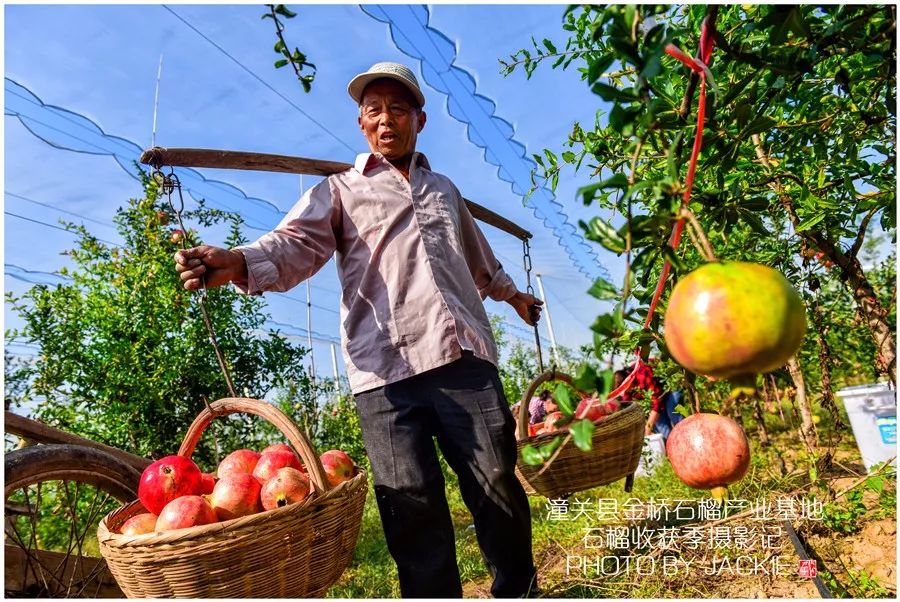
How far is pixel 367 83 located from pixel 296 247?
60 centimetres

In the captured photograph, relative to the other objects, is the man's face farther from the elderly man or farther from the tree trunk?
the tree trunk

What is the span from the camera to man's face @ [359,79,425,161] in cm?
200

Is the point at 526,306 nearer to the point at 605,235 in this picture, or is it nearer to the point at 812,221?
the point at 812,221

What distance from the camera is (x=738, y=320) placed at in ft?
1.93

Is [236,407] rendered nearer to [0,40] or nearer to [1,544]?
[1,544]

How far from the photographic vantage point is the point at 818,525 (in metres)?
2.65

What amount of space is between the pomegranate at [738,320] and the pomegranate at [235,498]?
1.28 meters

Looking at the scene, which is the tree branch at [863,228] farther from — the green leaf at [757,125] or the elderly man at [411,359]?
the elderly man at [411,359]

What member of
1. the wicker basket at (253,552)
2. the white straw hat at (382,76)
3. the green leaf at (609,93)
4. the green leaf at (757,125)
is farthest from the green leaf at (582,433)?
the white straw hat at (382,76)

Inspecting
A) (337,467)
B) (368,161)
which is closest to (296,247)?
(368,161)

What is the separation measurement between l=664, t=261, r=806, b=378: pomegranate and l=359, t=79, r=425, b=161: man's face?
1559mm

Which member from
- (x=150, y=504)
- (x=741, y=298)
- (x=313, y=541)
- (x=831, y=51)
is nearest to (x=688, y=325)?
(x=741, y=298)

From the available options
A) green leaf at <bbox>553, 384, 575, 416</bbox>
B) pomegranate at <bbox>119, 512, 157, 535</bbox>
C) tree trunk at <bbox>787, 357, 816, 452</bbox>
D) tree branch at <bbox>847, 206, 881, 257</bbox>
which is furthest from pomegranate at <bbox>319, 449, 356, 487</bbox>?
tree trunk at <bbox>787, 357, 816, 452</bbox>

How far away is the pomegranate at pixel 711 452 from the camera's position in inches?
37.5
